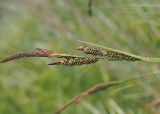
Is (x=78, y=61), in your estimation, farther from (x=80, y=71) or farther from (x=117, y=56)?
(x=80, y=71)

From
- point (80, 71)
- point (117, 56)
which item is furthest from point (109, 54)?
point (80, 71)

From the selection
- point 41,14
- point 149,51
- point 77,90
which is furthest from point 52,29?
point 149,51

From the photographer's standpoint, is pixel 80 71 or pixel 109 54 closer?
pixel 109 54

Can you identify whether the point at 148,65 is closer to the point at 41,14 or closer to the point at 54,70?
the point at 54,70

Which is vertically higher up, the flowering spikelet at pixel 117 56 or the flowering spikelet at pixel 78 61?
the flowering spikelet at pixel 117 56

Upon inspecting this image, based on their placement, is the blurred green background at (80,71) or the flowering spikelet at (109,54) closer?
the flowering spikelet at (109,54)

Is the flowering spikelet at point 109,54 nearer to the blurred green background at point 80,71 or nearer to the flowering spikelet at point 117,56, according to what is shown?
the flowering spikelet at point 117,56

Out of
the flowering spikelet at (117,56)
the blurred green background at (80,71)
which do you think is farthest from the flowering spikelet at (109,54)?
the blurred green background at (80,71)

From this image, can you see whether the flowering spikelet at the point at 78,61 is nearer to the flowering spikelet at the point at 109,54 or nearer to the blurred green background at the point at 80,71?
the flowering spikelet at the point at 109,54
